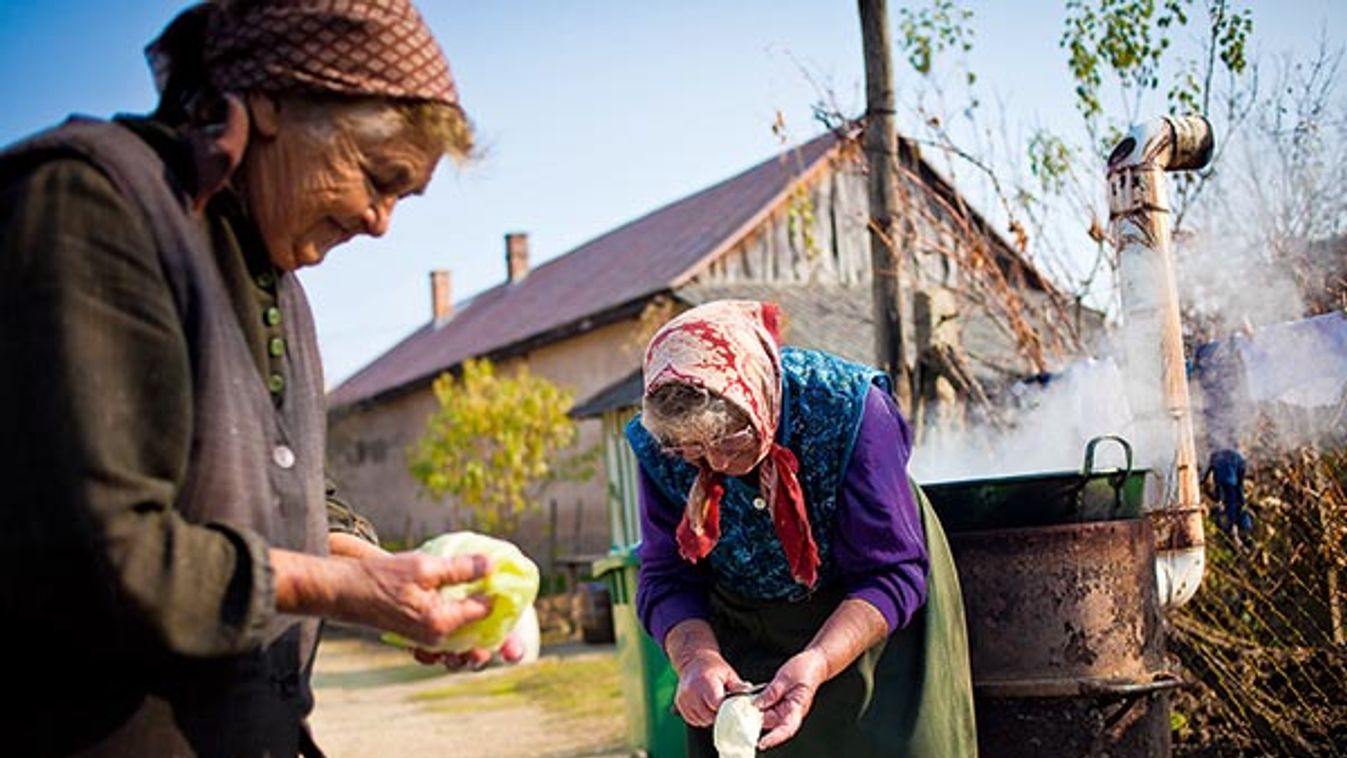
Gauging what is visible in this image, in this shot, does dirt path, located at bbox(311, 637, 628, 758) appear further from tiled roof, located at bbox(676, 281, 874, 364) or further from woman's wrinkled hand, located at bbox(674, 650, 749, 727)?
woman's wrinkled hand, located at bbox(674, 650, 749, 727)

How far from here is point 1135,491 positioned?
15.0 ft

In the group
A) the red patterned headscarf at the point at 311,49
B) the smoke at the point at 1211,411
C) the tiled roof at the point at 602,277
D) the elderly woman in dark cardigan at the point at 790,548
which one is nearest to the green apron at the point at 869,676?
the elderly woman in dark cardigan at the point at 790,548

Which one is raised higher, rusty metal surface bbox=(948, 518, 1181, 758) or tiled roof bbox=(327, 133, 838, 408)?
tiled roof bbox=(327, 133, 838, 408)

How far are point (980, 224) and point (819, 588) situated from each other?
6.72 meters

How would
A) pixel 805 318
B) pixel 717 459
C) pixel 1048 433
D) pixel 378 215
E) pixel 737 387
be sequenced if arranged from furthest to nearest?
pixel 805 318 < pixel 1048 433 < pixel 717 459 < pixel 737 387 < pixel 378 215

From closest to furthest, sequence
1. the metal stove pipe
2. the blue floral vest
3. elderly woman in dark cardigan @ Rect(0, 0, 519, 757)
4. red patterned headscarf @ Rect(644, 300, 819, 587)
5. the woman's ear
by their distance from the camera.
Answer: elderly woman in dark cardigan @ Rect(0, 0, 519, 757), the woman's ear, red patterned headscarf @ Rect(644, 300, 819, 587), the blue floral vest, the metal stove pipe

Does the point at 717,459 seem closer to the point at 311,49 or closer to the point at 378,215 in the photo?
the point at 378,215

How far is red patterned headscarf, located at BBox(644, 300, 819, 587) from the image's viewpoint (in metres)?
3.09

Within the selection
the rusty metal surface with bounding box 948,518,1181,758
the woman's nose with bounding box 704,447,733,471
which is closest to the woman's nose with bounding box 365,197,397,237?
the woman's nose with bounding box 704,447,733,471

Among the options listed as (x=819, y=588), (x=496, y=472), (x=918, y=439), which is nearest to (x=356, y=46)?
(x=819, y=588)

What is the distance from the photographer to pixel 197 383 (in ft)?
5.62

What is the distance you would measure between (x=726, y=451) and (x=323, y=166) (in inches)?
58.8

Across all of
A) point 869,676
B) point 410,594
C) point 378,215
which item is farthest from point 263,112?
point 869,676

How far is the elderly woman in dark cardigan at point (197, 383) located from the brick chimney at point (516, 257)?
112 feet
